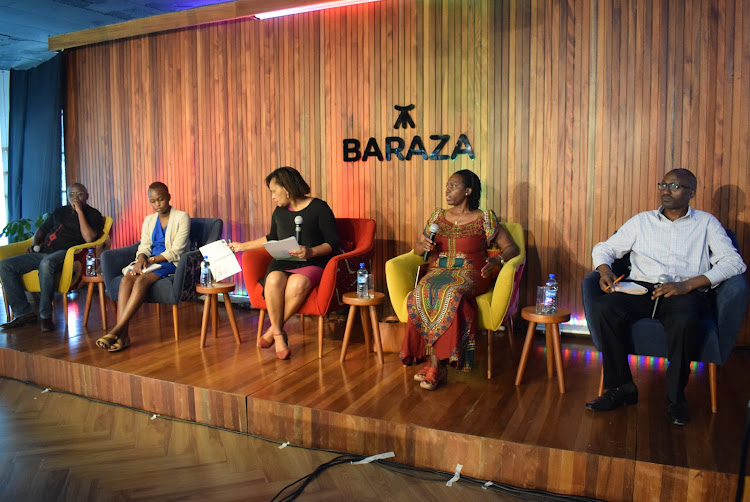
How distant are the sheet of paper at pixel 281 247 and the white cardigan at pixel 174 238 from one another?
104 centimetres

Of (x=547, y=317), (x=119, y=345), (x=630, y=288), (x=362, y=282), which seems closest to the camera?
(x=630, y=288)

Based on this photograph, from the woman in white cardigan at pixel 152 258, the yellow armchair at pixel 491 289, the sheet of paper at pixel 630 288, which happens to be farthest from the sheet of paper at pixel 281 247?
the sheet of paper at pixel 630 288

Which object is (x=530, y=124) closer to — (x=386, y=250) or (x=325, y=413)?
(x=386, y=250)

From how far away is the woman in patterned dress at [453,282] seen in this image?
3.53 meters

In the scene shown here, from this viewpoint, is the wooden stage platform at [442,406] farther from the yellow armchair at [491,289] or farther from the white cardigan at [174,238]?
the white cardigan at [174,238]

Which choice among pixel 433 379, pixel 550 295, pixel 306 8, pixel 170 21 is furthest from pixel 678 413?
pixel 170 21

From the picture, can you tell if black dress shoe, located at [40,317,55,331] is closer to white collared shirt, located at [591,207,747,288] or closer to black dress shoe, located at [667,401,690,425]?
white collared shirt, located at [591,207,747,288]

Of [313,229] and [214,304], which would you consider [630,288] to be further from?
[214,304]

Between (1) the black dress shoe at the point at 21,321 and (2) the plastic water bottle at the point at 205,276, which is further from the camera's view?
(1) the black dress shoe at the point at 21,321

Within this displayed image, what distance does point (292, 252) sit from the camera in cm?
419

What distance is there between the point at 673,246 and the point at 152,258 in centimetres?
377

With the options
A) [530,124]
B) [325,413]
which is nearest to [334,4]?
[530,124]

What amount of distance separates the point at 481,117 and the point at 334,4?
1.67 meters

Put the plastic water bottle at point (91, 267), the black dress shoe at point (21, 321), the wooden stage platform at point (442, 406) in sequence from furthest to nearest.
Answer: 1. the plastic water bottle at point (91, 267)
2. the black dress shoe at point (21, 321)
3. the wooden stage platform at point (442, 406)
